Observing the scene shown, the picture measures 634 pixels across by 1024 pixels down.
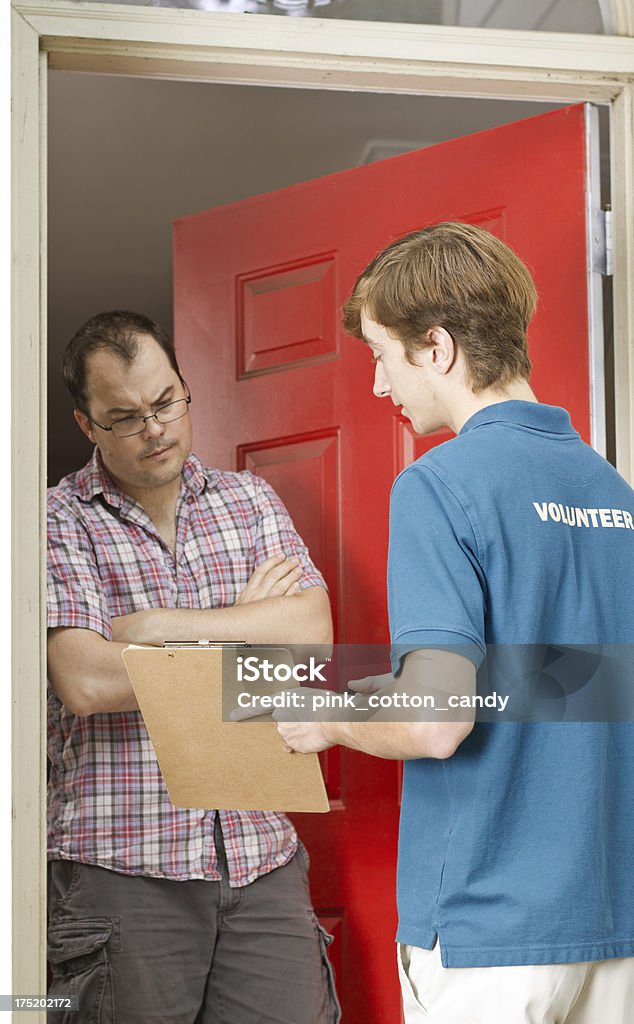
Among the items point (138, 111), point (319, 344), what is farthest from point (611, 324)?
point (138, 111)

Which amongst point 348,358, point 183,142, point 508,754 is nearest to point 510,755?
point 508,754

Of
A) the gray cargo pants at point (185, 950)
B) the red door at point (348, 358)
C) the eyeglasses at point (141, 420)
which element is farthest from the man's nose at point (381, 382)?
the gray cargo pants at point (185, 950)

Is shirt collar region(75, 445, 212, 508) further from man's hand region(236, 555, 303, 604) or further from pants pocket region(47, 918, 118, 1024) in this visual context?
pants pocket region(47, 918, 118, 1024)

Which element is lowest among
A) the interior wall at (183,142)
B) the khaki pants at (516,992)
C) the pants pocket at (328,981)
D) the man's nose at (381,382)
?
the pants pocket at (328,981)

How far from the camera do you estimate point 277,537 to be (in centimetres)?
249

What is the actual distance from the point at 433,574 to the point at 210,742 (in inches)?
18.7

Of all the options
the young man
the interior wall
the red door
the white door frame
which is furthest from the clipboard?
the interior wall

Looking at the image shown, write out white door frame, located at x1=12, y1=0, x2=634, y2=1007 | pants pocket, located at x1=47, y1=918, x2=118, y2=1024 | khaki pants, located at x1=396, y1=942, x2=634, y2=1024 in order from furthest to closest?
pants pocket, located at x1=47, y1=918, x2=118, y2=1024, white door frame, located at x1=12, y1=0, x2=634, y2=1007, khaki pants, located at x1=396, y1=942, x2=634, y2=1024

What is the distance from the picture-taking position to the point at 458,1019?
1295mm

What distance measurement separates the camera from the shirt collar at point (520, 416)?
1.43 m

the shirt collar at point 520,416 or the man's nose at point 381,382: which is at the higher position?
the man's nose at point 381,382

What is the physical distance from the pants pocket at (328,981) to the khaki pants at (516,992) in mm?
1044

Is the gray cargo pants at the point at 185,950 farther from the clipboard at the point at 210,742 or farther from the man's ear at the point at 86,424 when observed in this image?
the man's ear at the point at 86,424

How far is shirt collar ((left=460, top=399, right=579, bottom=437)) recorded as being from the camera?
1.43 metres
